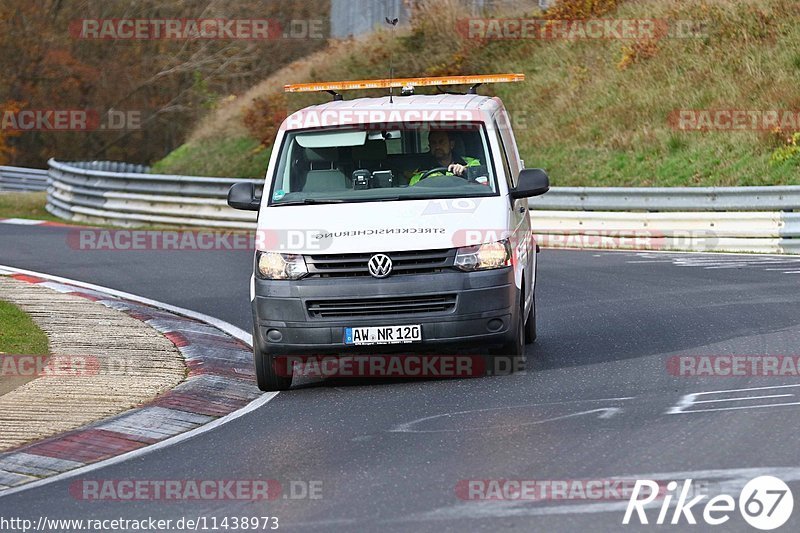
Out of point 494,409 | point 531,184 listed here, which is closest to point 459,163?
point 531,184

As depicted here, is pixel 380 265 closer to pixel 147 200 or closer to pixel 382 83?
pixel 382 83

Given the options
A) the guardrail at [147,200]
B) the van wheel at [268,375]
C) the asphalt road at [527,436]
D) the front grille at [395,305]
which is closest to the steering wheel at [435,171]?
the front grille at [395,305]

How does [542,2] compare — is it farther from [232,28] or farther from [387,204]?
[387,204]

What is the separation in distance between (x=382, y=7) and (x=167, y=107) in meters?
13.5

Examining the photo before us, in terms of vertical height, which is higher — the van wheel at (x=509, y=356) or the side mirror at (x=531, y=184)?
the side mirror at (x=531, y=184)

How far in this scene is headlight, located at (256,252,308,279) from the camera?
1020 centimetres

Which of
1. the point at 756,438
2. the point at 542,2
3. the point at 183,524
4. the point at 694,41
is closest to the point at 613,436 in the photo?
the point at 756,438

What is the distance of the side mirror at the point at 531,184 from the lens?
10695 millimetres

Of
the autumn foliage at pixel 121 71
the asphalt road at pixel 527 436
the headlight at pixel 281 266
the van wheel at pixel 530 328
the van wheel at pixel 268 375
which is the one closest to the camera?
the asphalt road at pixel 527 436

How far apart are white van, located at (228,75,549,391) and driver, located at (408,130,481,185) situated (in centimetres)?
1

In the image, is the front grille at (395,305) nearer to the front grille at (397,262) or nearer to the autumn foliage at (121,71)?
the front grille at (397,262)

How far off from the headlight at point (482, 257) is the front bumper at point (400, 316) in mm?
56

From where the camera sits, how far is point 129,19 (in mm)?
51031

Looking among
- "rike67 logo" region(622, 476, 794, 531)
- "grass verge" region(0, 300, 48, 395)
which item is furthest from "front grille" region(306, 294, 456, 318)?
"rike67 logo" region(622, 476, 794, 531)
